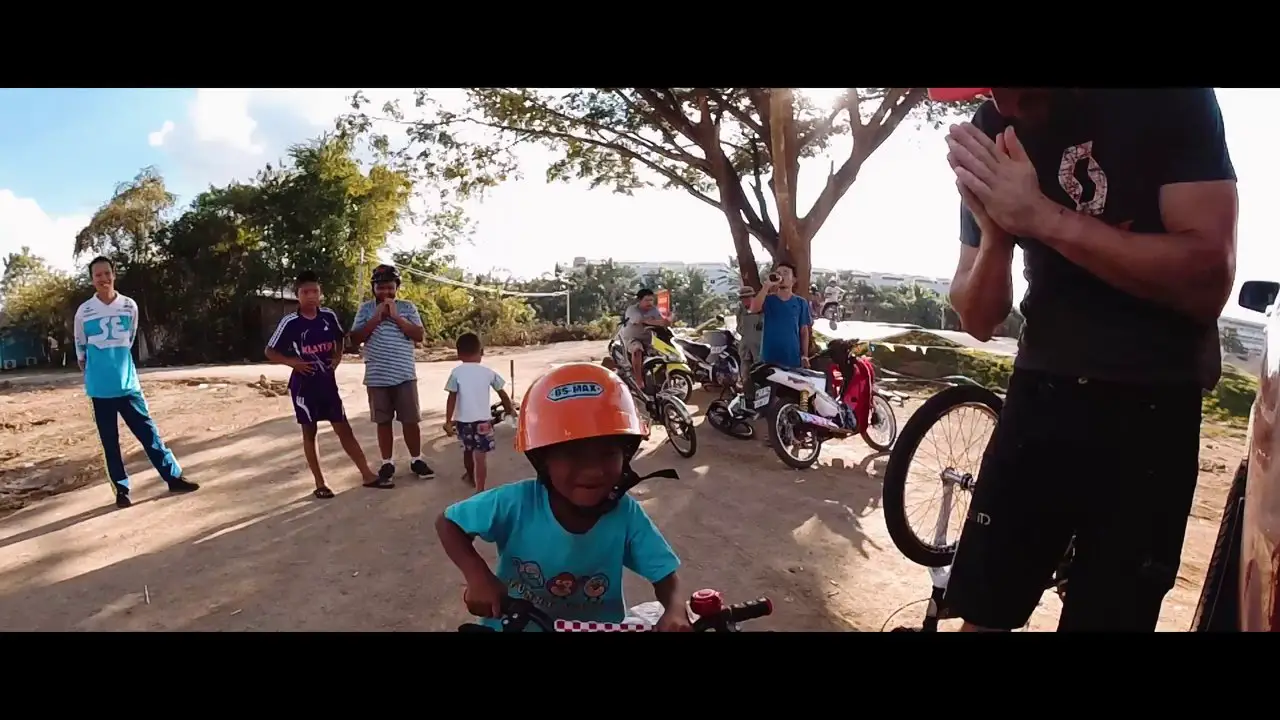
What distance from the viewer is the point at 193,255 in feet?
40.8

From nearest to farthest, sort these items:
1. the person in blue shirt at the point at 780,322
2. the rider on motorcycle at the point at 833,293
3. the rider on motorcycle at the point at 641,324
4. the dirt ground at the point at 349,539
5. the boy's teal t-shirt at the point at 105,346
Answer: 1. the dirt ground at the point at 349,539
2. the boy's teal t-shirt at the point at 105,346
3. the person in blue shirt at the point at 780,322
4. the rider on motorcycle at the point at 833,293
5. the rider on motorcycle at the point at 641,324

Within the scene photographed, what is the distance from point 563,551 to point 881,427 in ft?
15.5

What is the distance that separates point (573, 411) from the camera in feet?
5.43

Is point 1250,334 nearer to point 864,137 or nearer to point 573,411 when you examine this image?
point 573,411

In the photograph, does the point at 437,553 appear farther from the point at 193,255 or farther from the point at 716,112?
the point at 193,255

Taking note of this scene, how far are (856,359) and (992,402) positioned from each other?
3.40 meters

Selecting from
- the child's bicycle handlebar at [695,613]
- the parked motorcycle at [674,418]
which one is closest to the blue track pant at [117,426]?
the parked motorcycle at [674,418]

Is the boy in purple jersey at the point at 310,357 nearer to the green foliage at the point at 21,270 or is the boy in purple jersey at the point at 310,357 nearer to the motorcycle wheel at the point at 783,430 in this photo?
the motorcycle wheel at the point at 783,430

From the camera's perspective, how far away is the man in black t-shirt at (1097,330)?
4.75ft

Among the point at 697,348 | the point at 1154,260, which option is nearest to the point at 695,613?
the point at 1154,260

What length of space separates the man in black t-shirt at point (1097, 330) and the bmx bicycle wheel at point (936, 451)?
0.52 metres

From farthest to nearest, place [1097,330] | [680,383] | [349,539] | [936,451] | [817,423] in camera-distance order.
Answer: [680,383]
[817,423]
[349,539]
[936,451]
[1097,330]

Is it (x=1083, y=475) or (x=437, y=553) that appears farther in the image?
(x=437, y=553)
